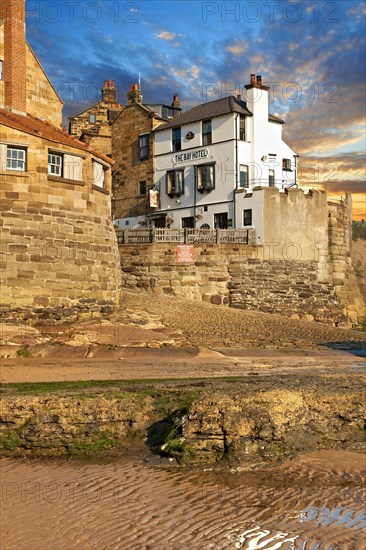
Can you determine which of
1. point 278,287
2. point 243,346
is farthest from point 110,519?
point 278,287

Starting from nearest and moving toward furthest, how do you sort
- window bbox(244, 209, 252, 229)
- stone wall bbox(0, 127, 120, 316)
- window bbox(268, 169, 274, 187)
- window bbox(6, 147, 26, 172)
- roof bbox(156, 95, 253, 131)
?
stone wall bbox(0, 127, 120, 316)
window bbox(6, 147, 26, 172)
window bbox(244, 209, 252, 229)
roof bbox(156, 95, 253, 131)
window bbox(268, 169, 274, 187)

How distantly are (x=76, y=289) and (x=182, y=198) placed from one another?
2229 cm

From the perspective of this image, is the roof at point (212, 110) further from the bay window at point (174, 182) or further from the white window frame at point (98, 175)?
the white window frame at point (98, 175)

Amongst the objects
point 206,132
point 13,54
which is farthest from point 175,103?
point 13,54

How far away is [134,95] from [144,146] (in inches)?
200

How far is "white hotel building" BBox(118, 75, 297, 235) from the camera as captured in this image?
45.1 metres

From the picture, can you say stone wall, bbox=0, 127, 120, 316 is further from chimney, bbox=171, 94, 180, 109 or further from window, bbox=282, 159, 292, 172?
chimney, bbox=171, 94, 180, 109

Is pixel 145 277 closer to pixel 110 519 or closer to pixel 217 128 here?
pixel 217 128

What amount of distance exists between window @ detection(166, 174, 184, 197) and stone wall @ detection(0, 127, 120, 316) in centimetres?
1951

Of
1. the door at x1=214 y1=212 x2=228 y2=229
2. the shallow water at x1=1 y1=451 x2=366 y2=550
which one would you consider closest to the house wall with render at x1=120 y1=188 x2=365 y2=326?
the door at x1=214 y1=212 x2=228 y2=229

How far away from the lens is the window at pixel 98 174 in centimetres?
2953

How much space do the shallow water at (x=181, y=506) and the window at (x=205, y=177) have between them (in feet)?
112

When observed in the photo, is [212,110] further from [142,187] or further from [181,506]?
[181,506]

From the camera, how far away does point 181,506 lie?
10.9 meters
